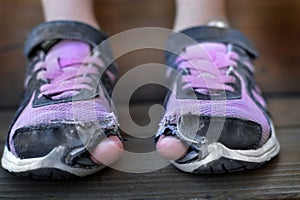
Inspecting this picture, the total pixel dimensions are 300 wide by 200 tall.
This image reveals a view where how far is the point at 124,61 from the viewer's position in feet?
3.15

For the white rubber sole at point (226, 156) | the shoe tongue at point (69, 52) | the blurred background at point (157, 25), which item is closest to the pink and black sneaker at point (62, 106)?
the shoe tongue at point (69, 52)

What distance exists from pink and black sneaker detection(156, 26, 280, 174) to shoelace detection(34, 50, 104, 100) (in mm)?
118

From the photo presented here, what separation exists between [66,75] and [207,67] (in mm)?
204

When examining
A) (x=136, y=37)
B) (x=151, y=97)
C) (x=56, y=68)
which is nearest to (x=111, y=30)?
(x=136, y=37)

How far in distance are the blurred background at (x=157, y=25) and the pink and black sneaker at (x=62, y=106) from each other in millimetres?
215

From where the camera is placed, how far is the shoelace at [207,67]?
650mm

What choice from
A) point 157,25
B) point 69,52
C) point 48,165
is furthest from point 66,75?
point 157,25

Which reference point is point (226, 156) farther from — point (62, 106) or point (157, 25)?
point (157, 25)

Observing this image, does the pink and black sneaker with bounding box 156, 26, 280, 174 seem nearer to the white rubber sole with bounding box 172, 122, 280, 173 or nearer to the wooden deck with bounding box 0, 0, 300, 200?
the white rubber sole with bounding box 172, 122, 280, 173

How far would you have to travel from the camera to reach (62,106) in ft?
1.96

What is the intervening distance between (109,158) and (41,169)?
3.2 inches

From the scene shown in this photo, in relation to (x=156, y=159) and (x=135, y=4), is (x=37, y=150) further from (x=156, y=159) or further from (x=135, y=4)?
(x=135, y=4)

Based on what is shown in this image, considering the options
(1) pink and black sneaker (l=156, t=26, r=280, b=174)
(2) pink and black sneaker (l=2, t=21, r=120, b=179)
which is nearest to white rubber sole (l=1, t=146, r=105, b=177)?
(2) pink and black sneaker (l=2, t=21, r=120, b=179)

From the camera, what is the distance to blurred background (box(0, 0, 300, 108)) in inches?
37.5
